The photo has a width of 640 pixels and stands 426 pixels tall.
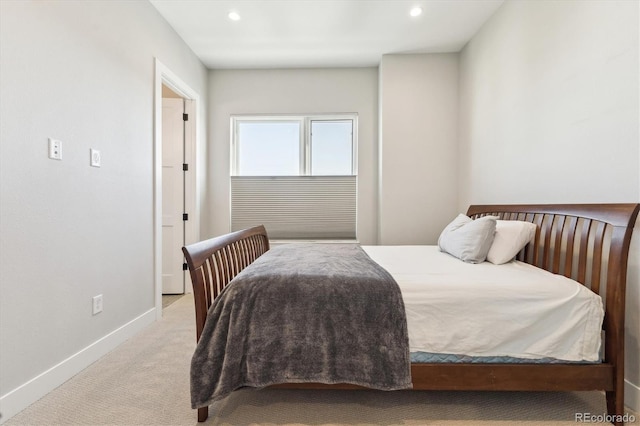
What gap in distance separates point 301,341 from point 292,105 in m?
3.16

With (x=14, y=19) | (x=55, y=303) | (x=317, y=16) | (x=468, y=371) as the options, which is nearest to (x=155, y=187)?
(x=55, y=303)

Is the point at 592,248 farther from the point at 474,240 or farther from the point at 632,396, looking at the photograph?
the point at 632,396

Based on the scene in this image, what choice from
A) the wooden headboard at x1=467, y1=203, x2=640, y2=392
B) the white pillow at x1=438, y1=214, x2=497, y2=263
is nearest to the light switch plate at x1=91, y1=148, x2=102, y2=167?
the white pillow at x1=438, y1=214, x2=497, y2=263

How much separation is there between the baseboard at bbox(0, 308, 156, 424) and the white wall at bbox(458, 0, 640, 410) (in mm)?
3057

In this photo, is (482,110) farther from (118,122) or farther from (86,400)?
(86,400)

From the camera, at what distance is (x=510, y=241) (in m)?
1.90

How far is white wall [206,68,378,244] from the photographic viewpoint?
3814 millimetres

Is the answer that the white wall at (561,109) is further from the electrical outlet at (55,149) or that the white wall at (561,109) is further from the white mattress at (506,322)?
the electrical outlet at (55,149)

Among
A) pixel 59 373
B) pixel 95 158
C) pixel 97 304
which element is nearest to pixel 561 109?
pixel 95 158

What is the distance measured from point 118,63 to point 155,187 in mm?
990

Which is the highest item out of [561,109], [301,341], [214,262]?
[561,109]

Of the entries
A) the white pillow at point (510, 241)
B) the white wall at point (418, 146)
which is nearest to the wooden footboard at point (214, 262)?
the white pillow at point (510, 241)

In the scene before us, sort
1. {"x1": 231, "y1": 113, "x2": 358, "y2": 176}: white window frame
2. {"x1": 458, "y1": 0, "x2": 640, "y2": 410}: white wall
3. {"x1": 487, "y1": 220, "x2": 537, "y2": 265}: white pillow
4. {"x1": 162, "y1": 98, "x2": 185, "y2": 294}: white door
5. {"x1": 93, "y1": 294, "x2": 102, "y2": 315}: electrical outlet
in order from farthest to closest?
{"x1": 231, "y1": 113, "x2": 358, "y2": 176}: white window frame → {"x1": 162, "y1": 98, "x2": 185, "y2": 294}: white door → {"x1": 93, "y1": 294, "x2": 102, "y2": 315}: electrical outlet → {"x1": 487, "y1": 220, "x2": 537, "y2": 265}: white pillow → {"x1": 458, "y1": 0, "x2": 640, "y2": 410}: white wall

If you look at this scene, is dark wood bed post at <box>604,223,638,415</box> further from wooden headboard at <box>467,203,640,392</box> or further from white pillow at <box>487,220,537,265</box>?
white pillow at <box>487,220,537,265</box>
